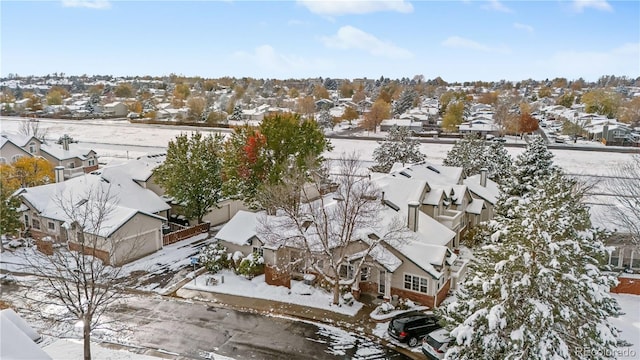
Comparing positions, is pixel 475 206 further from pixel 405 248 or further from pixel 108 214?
pixel 108 214

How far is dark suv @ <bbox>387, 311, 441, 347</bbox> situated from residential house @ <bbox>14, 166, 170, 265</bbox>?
16.3 meters

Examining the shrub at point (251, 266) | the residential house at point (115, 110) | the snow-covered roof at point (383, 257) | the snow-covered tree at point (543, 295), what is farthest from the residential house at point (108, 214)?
the residential house at point (115, 110)

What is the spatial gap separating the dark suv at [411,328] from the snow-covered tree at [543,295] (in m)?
5.32

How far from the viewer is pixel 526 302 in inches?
590

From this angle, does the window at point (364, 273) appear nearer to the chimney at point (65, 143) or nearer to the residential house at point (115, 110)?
the chimney at point (65, 143)

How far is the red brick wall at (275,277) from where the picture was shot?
27422mm

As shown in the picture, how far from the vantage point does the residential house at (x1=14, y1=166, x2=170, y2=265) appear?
101ft

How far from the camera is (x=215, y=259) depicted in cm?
2952

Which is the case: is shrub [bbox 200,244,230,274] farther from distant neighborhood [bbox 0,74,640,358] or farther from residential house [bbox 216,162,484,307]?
residential house [bbox 216,162,484,307]

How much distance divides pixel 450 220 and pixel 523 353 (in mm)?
17768

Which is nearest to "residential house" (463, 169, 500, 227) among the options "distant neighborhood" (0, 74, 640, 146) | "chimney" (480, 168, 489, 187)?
"chimney" (480, 168, 489, 187)

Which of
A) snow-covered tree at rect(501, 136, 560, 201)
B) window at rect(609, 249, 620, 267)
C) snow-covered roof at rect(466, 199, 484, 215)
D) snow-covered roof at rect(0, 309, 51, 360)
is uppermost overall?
snow-covered tree at rect(501, 136, 560, 201)

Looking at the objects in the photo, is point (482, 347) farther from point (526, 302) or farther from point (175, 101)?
point (175, 101)

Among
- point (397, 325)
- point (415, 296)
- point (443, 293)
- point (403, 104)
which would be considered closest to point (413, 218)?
point (443, 293)
